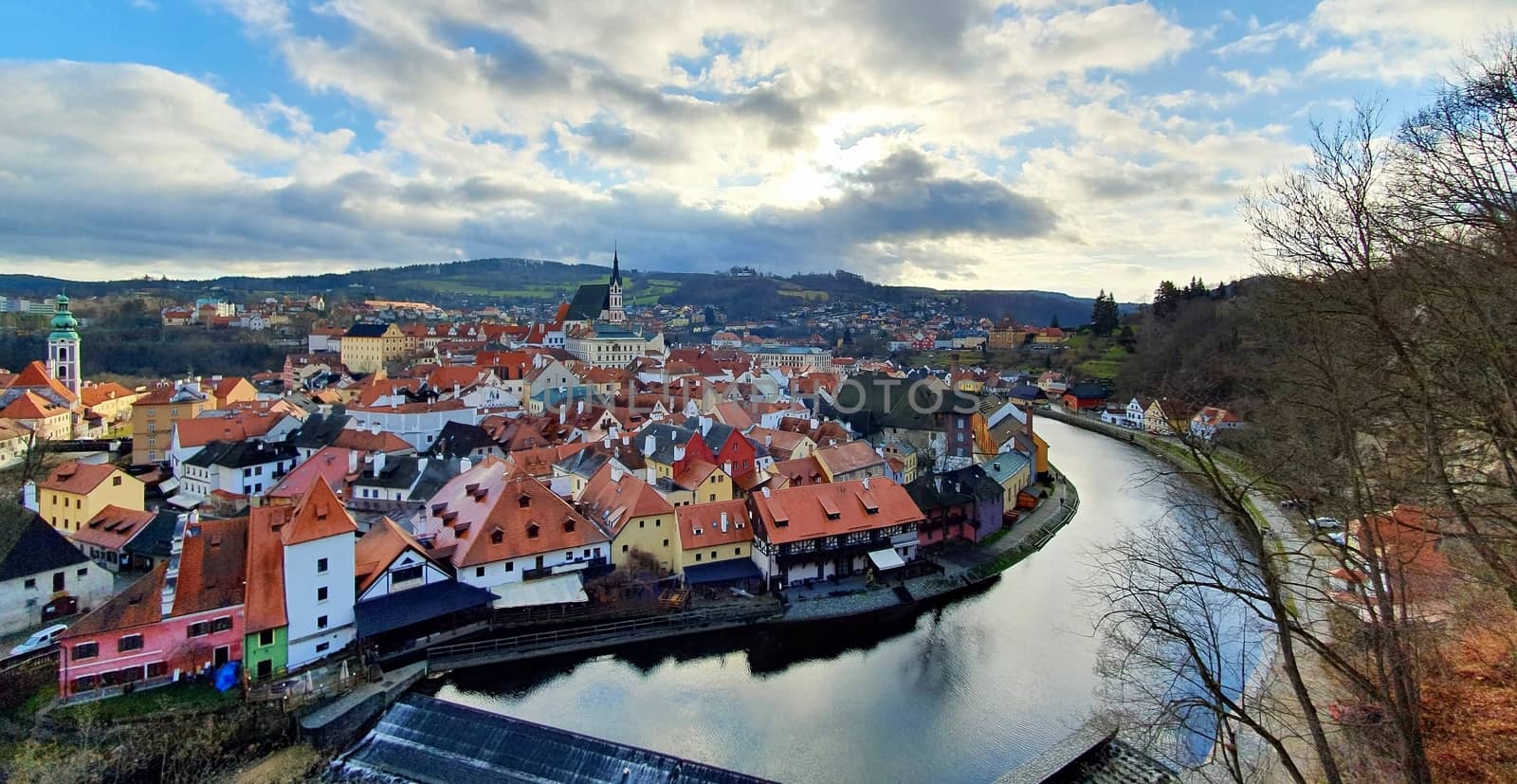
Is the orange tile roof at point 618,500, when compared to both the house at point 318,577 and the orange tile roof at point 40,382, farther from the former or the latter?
the orange tile roof at point 40,382

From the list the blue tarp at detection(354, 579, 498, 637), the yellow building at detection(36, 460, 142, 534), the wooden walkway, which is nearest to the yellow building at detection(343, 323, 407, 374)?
the yellow building at detection(36, 460, 142, 534)

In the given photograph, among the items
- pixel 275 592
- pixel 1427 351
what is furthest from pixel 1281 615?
pixel 275 592

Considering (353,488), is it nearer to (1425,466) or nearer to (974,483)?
(974,483)

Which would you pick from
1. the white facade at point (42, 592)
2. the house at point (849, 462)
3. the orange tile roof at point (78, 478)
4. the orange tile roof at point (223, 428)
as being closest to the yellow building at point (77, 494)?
the orange tile roof at point (78, 478)

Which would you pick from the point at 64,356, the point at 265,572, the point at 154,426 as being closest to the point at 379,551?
the point at 265,572

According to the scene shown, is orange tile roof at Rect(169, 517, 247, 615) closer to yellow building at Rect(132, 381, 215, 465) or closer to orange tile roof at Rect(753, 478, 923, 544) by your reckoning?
orange tile roof at Rect(753, 478, 923, 544)

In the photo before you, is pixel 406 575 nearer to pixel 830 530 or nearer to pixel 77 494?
pixel 830 530
